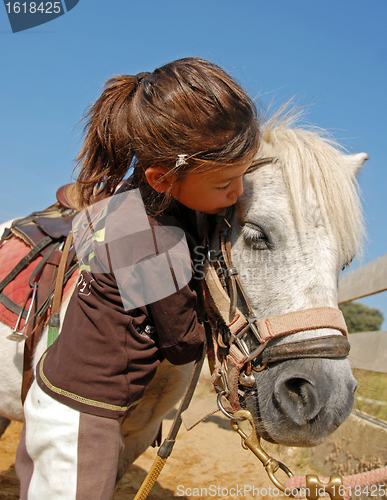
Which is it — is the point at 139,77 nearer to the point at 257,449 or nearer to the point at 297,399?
the point at 297,399

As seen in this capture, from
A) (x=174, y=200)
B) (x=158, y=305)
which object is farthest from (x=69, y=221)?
(x=158, y=305)

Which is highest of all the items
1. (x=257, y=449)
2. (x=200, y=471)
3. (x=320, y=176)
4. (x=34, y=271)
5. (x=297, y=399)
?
(x=320, y=176)

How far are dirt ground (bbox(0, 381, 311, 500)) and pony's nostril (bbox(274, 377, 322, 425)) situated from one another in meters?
1.96

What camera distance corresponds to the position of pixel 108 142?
1.29m

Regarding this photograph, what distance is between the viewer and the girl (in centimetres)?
112

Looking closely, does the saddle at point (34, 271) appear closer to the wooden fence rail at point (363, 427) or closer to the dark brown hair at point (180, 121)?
the dark brown hair at point (180, 121)

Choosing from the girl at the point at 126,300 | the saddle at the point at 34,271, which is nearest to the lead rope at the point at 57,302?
the saddle at the point at 34,271

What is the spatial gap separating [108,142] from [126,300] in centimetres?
57

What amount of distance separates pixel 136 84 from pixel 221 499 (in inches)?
126

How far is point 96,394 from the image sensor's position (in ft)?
3.67

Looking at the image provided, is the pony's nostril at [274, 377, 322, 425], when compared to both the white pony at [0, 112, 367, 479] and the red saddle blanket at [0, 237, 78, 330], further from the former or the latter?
the red saddle blanket at [0, 237, 78, 330]

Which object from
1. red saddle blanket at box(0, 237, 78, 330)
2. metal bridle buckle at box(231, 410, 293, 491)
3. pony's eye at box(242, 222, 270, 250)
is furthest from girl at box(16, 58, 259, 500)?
red saddle blanket at box(0, 237, 78, 330)

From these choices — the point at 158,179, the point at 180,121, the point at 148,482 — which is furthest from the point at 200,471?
the point at 180,121

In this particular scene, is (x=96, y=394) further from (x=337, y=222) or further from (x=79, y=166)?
(x=337, y=222)
